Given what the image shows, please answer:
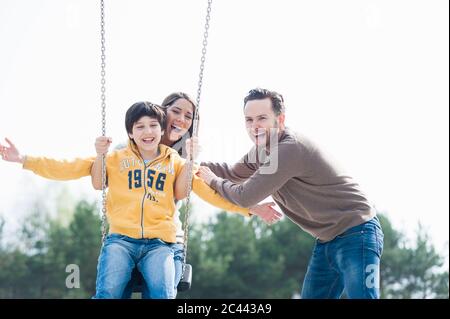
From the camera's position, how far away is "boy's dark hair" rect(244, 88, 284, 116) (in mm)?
4469

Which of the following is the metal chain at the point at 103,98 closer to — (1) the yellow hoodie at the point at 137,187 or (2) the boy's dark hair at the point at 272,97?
(1) the yellow hoodie at the point at 137,187

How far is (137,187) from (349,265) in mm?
1485

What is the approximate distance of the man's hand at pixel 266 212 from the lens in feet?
15.4

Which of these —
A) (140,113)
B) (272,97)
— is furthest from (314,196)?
(140,113)

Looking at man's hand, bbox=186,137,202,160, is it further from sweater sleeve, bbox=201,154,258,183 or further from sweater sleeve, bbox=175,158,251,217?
sweater sleeve, bbox=201,154,258,183

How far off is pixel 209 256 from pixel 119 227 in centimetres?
2153

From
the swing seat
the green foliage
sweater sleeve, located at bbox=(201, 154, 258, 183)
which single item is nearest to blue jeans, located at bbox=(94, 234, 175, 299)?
the swing seat

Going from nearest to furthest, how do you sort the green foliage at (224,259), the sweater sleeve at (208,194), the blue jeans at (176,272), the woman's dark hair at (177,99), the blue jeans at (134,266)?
the blue jeans at (134,266), the blue jeans at (176,272), the sweater sleeve at (208,194), the woman's dark hair at (177,99), the green foliage at (224,259)

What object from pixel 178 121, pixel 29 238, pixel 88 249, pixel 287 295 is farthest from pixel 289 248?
pixel 178 121

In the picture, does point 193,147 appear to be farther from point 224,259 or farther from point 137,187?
point 224,259

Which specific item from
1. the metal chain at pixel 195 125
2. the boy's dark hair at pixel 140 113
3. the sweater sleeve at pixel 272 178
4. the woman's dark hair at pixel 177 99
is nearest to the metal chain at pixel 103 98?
the boy's dark hair at pixel 140 113

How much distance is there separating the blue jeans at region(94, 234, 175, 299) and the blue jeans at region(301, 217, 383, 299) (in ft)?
3.42

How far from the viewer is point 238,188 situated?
4410 millimetres

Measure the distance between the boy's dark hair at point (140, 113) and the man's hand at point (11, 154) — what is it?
0.78 metres
